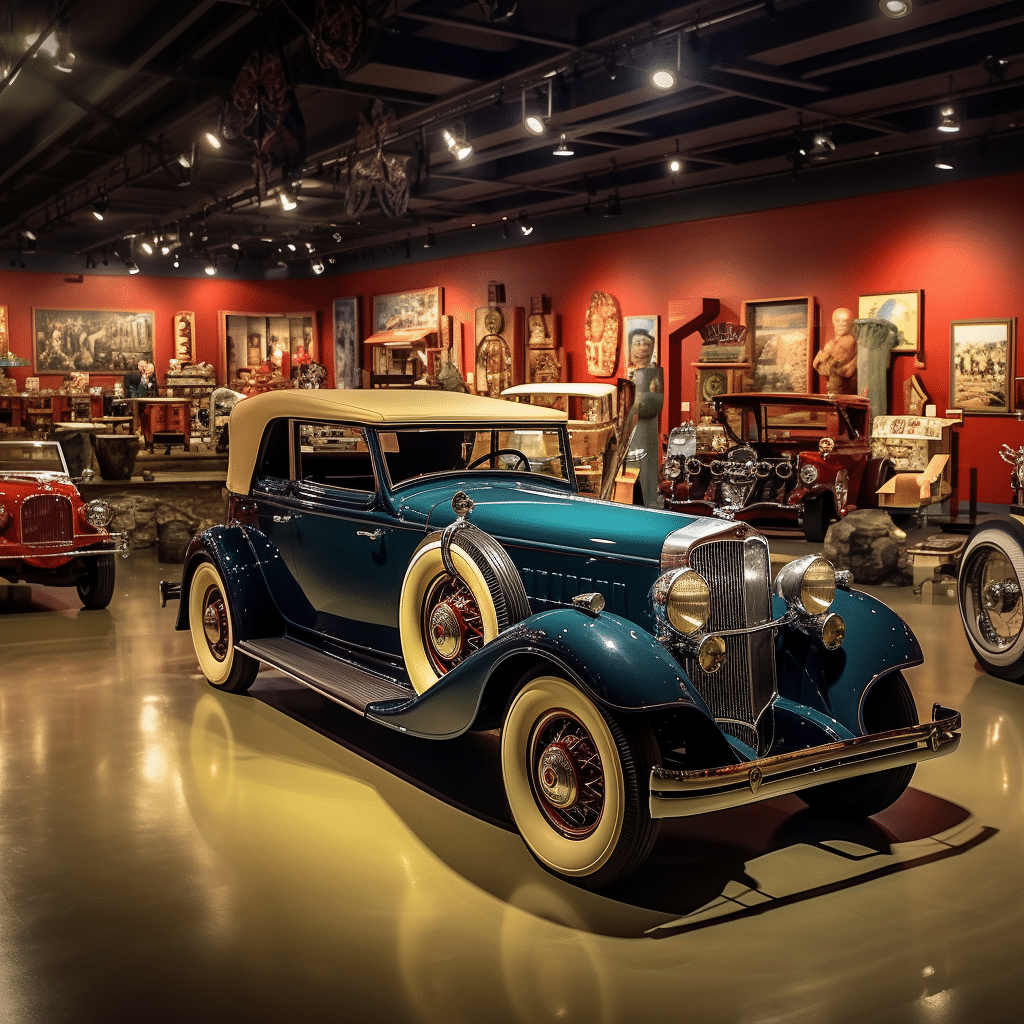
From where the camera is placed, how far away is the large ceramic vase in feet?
32.4

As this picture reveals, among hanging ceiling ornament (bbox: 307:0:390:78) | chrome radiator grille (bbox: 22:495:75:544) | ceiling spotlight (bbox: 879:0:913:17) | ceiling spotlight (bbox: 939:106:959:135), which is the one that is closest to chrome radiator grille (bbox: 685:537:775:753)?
hanging ceiling ornament (bbox: 307:0:390:78)

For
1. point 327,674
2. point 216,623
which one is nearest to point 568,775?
point 327,674

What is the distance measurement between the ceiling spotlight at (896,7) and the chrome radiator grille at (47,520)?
234 inches

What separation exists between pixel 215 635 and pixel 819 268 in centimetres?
918

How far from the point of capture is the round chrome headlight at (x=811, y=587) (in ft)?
11.1

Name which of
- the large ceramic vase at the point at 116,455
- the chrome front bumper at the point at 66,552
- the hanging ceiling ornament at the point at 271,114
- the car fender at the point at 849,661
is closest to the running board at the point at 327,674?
the car fender at the point at 849,661

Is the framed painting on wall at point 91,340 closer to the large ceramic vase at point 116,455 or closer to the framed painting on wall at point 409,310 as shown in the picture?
the framed painting on wall at point 409,310

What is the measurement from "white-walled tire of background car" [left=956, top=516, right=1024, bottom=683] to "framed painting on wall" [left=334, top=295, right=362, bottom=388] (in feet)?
51.5

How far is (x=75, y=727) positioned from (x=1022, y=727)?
3.81m

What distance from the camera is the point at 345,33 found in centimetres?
616

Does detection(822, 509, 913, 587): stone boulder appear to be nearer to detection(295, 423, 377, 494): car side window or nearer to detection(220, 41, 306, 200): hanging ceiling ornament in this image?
detection(295, 423, 377, 494): car side window

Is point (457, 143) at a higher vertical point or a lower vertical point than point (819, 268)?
higher

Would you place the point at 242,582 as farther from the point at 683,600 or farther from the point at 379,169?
the point at 379,169

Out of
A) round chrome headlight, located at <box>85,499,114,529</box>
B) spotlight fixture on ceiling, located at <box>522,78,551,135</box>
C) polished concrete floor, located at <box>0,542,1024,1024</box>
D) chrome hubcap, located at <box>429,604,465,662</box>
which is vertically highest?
spotlight fixture on ceiling, located at <box>522,78,551,135</box>
